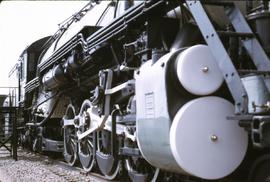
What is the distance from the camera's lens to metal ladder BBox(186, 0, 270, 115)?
3.11 m

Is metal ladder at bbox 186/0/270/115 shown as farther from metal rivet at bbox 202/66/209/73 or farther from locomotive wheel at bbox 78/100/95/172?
locomotive wheel at bbox 78/100/95/172

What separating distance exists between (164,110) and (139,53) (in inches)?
51.7

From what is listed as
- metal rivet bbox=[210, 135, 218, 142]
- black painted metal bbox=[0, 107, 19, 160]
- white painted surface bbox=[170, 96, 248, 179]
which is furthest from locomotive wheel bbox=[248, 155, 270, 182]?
black painted metal bbox=[0, 107, 19, 160]

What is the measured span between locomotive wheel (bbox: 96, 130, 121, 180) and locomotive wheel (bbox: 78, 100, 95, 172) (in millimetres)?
380

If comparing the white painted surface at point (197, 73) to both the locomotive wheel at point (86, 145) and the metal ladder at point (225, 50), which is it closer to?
the metal ladder at point (225, 50)

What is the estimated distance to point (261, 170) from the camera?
3.27 m

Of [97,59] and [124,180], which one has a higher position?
[97,59]

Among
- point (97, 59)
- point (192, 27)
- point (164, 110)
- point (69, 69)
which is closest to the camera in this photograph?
point (164, 110)

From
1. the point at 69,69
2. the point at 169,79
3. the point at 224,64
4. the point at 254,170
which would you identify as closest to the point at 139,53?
the point at 169,79

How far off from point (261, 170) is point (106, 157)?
3134mm

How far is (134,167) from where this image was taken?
5234mm

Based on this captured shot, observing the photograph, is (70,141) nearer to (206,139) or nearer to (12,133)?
(12,133)

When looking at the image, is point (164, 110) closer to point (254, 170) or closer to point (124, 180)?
point (254, 170)

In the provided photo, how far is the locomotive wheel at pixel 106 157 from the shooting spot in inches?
232
